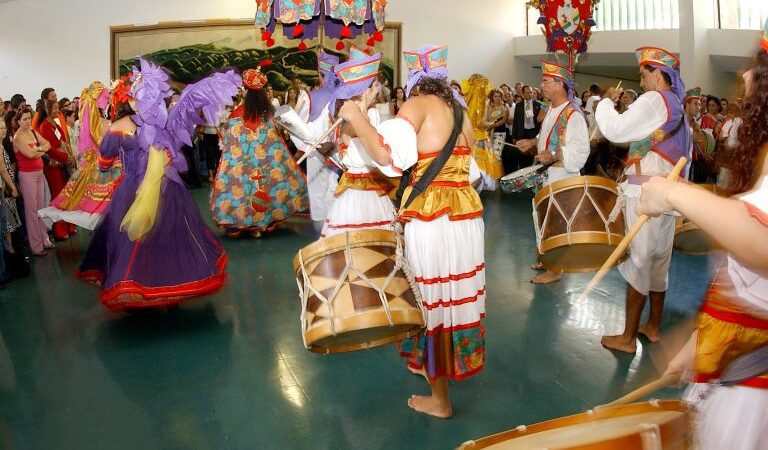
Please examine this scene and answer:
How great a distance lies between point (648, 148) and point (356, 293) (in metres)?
2.18

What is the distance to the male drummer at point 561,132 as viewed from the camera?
4715 mm

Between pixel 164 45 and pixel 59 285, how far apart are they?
8661 mm

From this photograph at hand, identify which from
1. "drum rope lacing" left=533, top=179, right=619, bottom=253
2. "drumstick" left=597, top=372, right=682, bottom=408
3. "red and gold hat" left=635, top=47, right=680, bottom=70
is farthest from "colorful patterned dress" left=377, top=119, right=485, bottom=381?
"red and gold hat" left=635, top=47, right=680, bottom=70

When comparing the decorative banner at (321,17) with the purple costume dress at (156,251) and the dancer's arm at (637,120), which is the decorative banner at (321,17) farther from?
the dancer's arm at (637,120)

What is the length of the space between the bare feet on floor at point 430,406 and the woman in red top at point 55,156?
555cm

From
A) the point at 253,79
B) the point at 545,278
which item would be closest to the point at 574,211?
the point at 545,278

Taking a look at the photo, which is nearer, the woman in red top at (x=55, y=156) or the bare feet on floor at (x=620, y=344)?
the bare feet on floor at (x=620, y=344)

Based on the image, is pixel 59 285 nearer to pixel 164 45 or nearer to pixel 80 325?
pixel 80 325

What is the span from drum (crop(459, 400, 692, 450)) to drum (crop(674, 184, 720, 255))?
283cm

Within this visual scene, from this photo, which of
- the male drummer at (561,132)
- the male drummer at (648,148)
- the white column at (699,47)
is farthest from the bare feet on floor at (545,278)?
the white column at (699,47)

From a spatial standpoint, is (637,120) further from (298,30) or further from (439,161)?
(298,30)

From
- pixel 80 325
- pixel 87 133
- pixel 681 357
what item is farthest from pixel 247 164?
pixel 681 357

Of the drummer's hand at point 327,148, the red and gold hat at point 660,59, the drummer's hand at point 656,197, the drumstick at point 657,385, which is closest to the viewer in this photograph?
the drummer's hand at point 656,197

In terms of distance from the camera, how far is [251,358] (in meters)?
4.04
